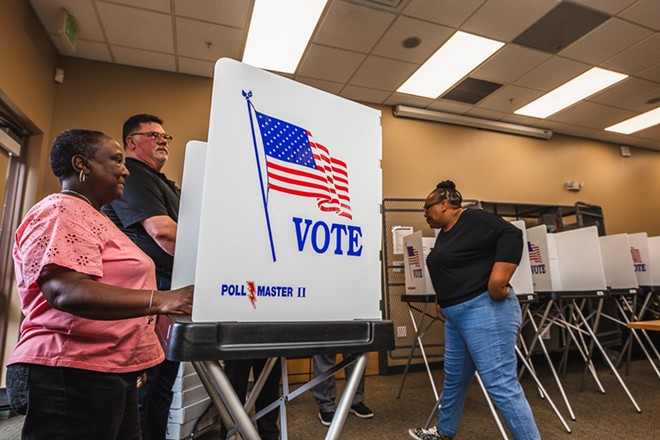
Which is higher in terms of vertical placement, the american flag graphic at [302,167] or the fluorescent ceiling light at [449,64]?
the fluorescent ceiling light at [449,64]

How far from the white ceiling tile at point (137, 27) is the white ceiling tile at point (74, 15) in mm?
74

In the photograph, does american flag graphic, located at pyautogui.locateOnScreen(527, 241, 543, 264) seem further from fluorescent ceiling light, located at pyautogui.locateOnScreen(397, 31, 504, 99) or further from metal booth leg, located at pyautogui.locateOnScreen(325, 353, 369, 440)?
metal booth leg, located at pyautogui.locateOnScreen(325, 353, 369, 440)

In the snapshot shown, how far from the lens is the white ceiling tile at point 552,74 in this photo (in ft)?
11.6

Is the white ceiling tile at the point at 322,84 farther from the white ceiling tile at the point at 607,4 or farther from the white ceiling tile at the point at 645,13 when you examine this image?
the white ceiling tile at the point at 645,13

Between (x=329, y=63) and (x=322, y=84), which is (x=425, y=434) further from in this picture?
(x=322, y=84)

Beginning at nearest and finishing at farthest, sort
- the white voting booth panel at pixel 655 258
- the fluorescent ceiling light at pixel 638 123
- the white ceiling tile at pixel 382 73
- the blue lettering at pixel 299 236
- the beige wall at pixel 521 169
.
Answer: the blue lettering at pixel 299 236 → the white ceiling tile at pixel 382 73 → the white voting booth panel at pixel 655 258 → the beige wall at pixel 521 169 → the fluorescent ceiling light at pixel 638 123

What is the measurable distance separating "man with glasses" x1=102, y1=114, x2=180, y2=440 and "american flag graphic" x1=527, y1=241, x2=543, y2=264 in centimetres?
276

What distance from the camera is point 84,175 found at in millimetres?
925

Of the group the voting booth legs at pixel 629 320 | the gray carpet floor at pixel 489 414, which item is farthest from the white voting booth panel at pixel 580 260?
the gray carpet floor at pixel 489 414

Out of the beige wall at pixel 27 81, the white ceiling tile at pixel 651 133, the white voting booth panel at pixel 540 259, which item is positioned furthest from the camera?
the white ceiling tile at pixel 651 133

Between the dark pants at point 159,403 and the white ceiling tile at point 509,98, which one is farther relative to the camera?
the white ceiling tile at point 509,98

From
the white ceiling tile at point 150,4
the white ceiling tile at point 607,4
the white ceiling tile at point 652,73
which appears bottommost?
the white ceiling tile at point 150,4

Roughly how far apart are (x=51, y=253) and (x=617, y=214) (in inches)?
257

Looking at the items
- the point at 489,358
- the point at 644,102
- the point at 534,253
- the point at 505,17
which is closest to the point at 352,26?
the point at 505,17
